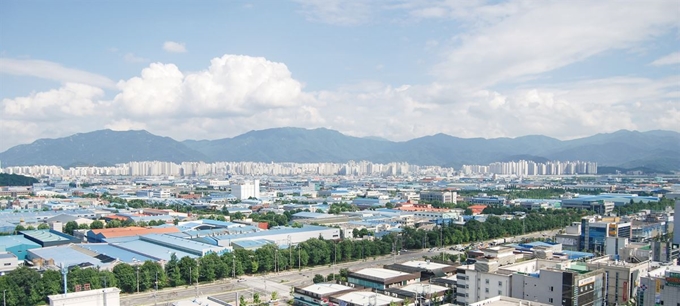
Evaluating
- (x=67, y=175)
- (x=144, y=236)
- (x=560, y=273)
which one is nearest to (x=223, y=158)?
(x=67, y=175)

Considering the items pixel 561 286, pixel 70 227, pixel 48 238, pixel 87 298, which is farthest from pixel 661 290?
pixel 70 227

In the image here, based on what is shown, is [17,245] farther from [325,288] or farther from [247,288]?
[325,288]

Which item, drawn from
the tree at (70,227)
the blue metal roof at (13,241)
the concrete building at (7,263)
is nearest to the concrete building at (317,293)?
the concrete building at (7,263)

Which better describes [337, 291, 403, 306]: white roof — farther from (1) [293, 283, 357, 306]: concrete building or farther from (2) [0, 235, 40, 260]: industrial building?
(2) [0, 235, 40, 260]: industrial building

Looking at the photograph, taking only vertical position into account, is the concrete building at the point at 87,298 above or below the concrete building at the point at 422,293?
above

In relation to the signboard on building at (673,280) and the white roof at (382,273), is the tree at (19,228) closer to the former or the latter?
the white roof at (382,273)

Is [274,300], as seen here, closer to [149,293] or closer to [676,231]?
[149,293]
